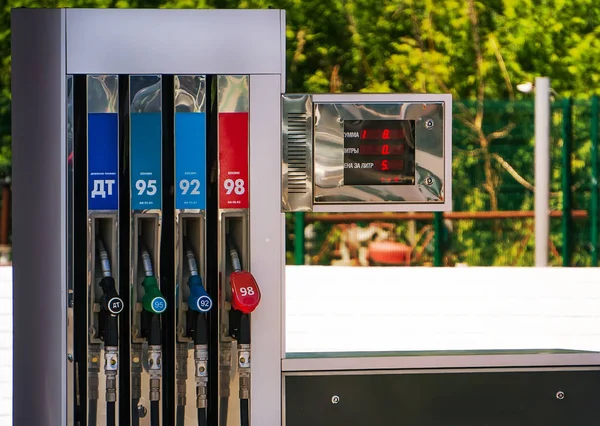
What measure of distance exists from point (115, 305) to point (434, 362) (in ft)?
3.54

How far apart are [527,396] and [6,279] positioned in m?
9.98

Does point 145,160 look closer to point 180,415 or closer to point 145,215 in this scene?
point 145,215

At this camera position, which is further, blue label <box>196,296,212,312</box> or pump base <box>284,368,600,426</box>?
pump base <box>284,368,600,426</box>

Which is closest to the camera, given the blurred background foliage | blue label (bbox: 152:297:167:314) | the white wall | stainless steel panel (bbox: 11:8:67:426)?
blue label (bbox: 152:297:167:314)

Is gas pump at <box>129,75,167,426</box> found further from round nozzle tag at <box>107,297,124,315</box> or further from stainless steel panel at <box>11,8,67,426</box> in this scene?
stainless steel panel at <box>11,8,67,426</box>

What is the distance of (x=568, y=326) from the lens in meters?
10.5

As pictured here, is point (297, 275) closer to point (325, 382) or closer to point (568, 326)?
point (568, 326)

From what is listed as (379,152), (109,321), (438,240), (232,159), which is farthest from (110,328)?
(438,240)

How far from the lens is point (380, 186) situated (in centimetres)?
341

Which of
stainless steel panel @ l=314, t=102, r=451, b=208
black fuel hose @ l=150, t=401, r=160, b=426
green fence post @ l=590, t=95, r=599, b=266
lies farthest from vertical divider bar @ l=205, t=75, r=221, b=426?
green fence post @ l=590, t=95, r=599, b=266

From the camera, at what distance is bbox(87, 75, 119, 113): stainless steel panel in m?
3.27

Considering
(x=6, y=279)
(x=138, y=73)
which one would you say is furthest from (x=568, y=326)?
(x=138, y=73)

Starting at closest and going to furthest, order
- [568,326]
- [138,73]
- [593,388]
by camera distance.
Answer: [138,73] < [593,388] < [568,326]

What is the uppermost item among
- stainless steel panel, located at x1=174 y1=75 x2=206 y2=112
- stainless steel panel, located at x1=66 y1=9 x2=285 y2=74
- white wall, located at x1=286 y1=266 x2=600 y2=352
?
stainless steel panel, located at x1=66 y1=9 x2=285 y2=74
